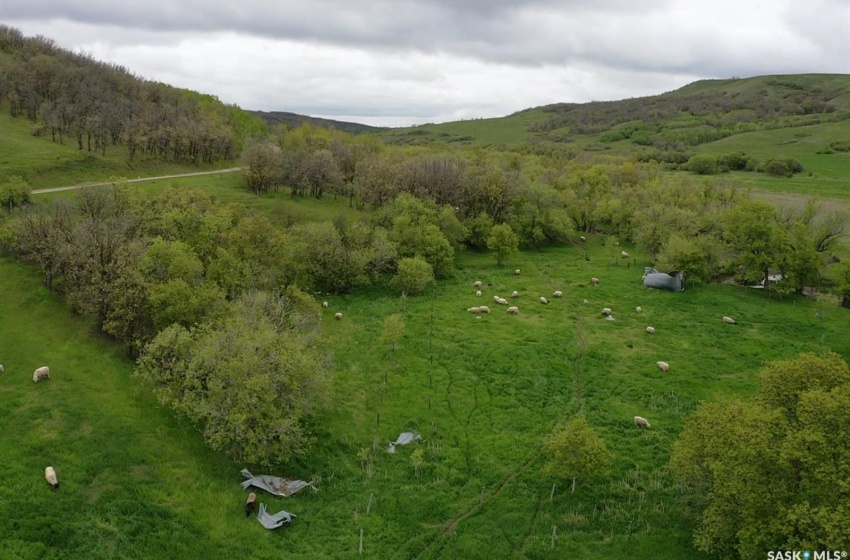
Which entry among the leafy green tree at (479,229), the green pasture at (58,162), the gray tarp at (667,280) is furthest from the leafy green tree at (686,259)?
the green pasture at (58,162)

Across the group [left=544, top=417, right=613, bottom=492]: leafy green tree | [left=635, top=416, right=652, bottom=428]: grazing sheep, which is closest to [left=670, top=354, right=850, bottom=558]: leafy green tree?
[left=544, top=417, right=613, bottom=492]: leafy green tree

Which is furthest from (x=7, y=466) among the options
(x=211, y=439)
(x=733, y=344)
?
(x=733, y=344)

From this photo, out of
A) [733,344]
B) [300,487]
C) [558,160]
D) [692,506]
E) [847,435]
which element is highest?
[558,160]

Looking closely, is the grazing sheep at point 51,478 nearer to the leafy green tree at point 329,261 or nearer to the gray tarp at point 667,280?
the leafy green tree at point 329,261

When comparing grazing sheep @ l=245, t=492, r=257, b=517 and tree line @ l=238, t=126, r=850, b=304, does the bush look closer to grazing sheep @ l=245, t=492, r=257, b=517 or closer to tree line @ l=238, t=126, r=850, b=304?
tree line @ l=238, t=126, r=850, b=304

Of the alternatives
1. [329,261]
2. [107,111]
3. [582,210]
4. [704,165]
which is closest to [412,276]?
[329,261]

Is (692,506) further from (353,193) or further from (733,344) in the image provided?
(353,193)
